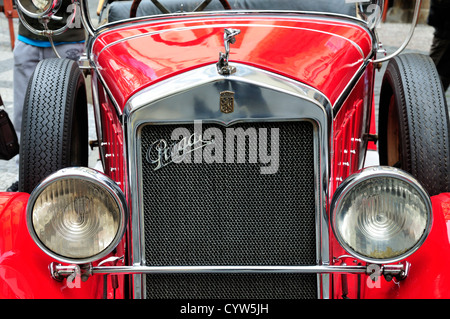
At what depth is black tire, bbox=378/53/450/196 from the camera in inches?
87.8

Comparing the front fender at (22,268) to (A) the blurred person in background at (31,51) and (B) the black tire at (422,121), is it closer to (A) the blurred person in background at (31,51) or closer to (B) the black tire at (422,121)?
(B) the black tire at (422,121)

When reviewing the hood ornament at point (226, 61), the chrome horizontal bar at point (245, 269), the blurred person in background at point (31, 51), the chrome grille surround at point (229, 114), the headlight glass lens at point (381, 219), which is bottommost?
the chrome horizontal bar at point (245, 269)

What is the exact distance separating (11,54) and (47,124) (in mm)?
5716

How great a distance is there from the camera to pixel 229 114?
70.1 inches

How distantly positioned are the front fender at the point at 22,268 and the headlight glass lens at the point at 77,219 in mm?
142

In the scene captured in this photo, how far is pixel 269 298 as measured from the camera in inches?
76.9

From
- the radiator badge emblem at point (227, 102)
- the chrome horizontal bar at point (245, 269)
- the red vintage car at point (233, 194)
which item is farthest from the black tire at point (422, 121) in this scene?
the radiator badge emblem at point (227, 102)

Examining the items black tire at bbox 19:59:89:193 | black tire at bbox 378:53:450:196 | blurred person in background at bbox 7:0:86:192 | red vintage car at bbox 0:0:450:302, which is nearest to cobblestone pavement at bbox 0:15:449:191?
blurred person in background at bbox 7:0:86:192

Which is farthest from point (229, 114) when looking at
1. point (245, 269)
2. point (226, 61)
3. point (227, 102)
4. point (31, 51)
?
point (31, 51)

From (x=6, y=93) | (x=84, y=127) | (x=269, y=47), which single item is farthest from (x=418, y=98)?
(x=6, y=93)

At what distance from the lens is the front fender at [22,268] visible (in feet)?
5.80

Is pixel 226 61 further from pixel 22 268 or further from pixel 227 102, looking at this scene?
pixel 22 268
